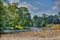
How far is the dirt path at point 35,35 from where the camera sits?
10.1 ft

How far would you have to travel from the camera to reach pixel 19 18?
10.4ft

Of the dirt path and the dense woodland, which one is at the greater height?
the dense woodland

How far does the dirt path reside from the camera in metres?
3.07

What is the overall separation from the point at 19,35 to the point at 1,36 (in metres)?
0.31

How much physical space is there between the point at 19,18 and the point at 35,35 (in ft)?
1.34

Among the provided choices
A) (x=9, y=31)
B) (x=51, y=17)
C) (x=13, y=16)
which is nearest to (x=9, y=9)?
(x=13, y=16)

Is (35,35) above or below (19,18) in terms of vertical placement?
below

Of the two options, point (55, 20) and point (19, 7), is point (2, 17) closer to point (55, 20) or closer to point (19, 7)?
point (19, 7)

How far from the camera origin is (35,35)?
3104 millimetres

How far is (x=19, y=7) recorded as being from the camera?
3.16 metres

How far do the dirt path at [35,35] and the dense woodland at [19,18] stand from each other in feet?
0.41

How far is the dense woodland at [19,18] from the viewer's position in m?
3.14

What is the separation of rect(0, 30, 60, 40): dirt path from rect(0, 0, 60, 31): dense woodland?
12 cm

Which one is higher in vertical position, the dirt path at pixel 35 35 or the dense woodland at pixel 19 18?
the dense woodland at pixel 19 18
